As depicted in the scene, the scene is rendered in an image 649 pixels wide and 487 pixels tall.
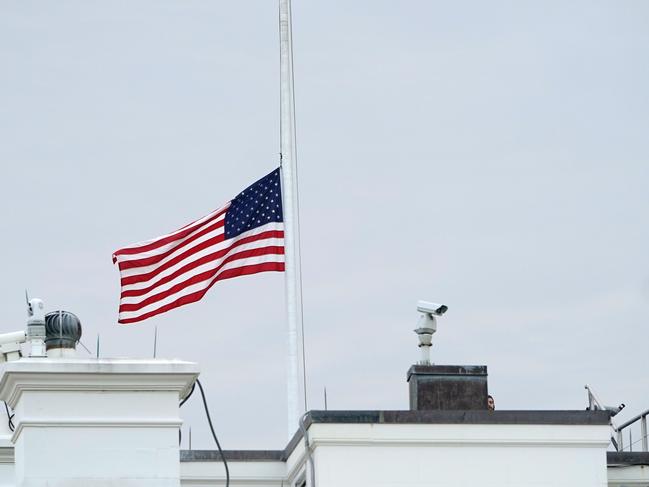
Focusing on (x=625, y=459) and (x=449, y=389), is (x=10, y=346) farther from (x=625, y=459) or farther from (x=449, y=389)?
(x=625, y=459)

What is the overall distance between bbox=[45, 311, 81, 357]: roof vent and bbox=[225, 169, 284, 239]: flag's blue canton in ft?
37.7

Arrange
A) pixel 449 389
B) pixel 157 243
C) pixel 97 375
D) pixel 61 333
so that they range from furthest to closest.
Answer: pixel 157 243 → pixel 449 389 → pixel 61 333 → pixel 97 375

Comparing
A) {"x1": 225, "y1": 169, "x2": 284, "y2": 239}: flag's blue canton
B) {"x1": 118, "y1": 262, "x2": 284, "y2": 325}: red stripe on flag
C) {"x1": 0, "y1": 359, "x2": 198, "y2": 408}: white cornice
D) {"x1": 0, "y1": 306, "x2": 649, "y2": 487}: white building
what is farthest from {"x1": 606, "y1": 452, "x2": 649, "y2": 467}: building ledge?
{"x1": 225, "y1": 169, "x2": 284, "y2": 239}: flag's blue canton

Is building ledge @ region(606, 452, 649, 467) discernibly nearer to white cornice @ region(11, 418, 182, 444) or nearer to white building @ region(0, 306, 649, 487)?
white building @ region(0, 306, 649, 487)

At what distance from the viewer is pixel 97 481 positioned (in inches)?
704

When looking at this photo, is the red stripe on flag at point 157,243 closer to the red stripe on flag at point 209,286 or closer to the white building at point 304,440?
the red stripe on flag at point 209,286

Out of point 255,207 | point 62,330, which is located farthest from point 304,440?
point 255,207

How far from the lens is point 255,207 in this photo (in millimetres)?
31625

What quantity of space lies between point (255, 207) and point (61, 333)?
500 inches

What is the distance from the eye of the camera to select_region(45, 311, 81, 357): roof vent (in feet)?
62.2

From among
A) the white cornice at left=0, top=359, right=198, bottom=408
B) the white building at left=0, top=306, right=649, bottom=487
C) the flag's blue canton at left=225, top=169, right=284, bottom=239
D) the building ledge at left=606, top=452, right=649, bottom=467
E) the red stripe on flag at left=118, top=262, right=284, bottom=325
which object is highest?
the flag's blue canton at left=225, top=169, right=284, bottom=239

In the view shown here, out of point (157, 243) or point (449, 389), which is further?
point (157, 243)

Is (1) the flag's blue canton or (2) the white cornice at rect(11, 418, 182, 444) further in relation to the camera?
(1) the flag's blue canton

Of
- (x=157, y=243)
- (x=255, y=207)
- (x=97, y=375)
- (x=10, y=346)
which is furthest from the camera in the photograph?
(x=255, y=207)
